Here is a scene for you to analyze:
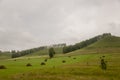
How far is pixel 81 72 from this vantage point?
135ft

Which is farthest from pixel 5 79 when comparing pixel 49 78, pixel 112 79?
pixel 112 79

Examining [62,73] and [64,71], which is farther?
[64,71]

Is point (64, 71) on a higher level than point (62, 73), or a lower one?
higher

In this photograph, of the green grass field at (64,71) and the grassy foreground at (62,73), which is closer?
the grassy foreground at (62,73)

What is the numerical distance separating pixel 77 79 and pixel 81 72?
8.32 metres

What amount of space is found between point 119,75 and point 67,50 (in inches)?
5831

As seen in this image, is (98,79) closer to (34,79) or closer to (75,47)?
(34,79)

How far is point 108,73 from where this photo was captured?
39.7m

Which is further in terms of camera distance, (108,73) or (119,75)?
(108,73)

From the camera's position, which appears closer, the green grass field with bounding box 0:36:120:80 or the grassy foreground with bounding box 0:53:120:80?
the grassy foreground with bounding box 0:53:120:80

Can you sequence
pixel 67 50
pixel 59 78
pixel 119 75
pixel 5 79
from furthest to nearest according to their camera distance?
1. pixel 67 50
2. pixel 119 75
3. pixel 59 78
4. pixel 5 79

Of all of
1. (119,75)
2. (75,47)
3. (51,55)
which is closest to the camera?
(119,75)

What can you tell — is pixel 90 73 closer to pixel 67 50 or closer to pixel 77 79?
pixel 77 79

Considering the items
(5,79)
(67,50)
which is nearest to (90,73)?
(5,79)
